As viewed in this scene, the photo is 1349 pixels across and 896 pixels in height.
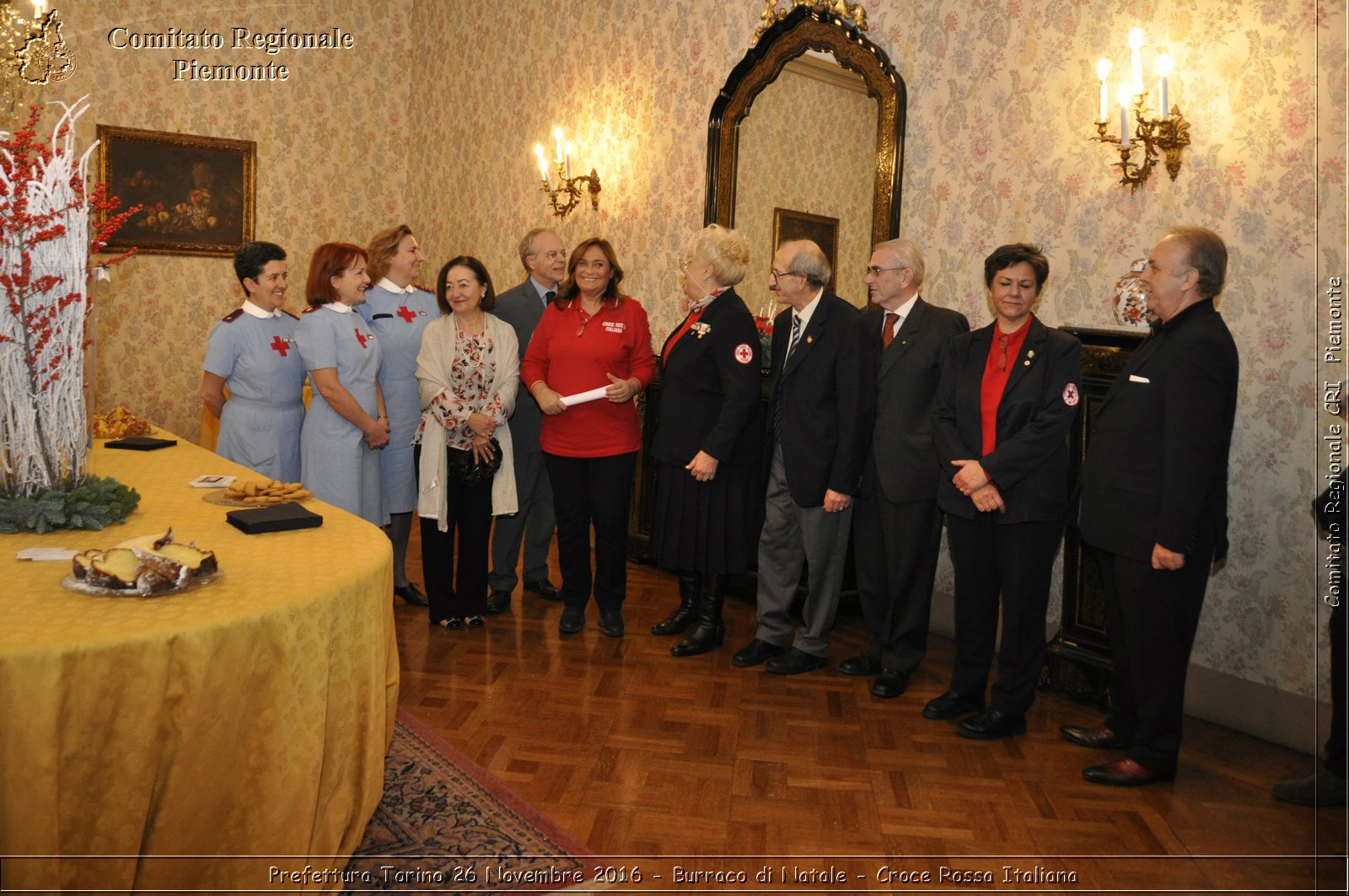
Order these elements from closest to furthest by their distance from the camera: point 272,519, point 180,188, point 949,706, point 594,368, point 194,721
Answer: point 194,721 < point 272,519 < point 949,706 < point 594,368 < point 180,188

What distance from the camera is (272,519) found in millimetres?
2459

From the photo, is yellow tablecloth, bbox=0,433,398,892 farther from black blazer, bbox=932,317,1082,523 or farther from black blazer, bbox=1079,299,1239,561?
black blazer, bbox=1079,299,1239,561

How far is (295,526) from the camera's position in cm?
246

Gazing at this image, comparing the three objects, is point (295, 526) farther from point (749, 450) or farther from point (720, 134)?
point (720, 134)

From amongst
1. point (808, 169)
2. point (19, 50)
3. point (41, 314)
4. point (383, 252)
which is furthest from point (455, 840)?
point (19, 50)

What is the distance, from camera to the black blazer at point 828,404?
3637mm

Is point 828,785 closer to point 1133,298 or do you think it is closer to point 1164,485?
point 1164,485

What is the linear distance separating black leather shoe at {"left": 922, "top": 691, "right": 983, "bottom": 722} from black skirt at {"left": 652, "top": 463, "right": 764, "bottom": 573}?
0.88 m

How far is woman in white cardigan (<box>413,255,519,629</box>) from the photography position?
3.95 m

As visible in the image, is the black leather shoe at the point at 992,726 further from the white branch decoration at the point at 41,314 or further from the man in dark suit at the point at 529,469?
the white branch decoration at the point at 41,314

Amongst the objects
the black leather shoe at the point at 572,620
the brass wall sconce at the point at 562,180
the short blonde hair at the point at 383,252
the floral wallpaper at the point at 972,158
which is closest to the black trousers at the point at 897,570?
the floral wallpaper at the point at 972,158

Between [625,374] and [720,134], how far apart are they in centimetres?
187

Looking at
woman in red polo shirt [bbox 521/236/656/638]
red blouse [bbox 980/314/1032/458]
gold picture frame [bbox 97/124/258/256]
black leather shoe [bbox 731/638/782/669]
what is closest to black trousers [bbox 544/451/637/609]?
woman in red polo shirt [bbox 521/236/656/638]

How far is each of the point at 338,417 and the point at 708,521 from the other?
1486 mm
